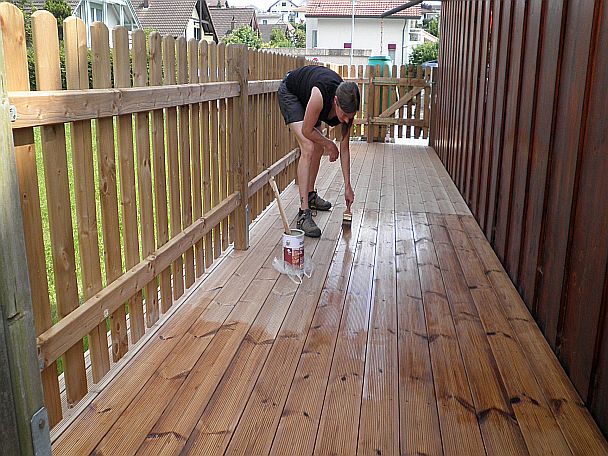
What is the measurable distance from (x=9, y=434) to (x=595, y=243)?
212 centimetres

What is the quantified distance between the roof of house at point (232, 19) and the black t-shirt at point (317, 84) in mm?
42769

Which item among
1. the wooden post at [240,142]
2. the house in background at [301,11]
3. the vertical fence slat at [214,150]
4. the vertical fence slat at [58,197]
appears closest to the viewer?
the vertical fence slat at [58,197]

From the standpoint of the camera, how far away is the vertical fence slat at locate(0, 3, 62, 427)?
1.80 m

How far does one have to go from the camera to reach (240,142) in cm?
433

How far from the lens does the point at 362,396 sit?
2.49 metres

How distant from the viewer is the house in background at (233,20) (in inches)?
1821

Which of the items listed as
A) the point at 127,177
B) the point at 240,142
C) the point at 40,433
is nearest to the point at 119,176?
the point at 127,177

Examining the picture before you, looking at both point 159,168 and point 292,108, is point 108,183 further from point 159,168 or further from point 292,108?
point 292,108

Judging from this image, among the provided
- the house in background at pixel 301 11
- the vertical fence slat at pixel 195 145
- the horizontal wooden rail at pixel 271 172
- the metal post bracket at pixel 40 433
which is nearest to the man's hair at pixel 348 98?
the horizontal wooden rail at pixel 271 172

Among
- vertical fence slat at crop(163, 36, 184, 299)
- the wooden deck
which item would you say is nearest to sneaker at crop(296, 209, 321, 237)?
the wooden deck

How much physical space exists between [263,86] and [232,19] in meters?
43.9

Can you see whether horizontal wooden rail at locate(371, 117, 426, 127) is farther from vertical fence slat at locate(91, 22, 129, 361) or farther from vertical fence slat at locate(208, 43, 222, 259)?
vertical fence slat at locate(91, 22, 129, 361)

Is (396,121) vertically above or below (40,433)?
above

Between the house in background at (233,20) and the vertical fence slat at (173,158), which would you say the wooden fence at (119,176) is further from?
the house in background at (233,20)
